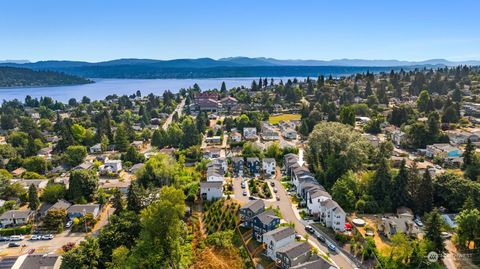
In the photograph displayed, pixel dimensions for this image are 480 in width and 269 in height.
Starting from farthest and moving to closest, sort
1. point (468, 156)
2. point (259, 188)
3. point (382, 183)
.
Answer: point (468, 156), point (259, 188), point (382, 183)

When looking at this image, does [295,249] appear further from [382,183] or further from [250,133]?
[250,133]

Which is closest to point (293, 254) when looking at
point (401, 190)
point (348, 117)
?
point (401, 190)

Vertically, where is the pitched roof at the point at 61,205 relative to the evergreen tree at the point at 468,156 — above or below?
below

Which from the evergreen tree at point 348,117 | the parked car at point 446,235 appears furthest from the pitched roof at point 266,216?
the evergreen tree at point 348,117

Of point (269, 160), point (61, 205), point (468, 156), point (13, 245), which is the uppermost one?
point (468, 156)

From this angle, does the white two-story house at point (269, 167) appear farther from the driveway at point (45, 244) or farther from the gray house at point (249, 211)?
the driveway at point (45, 244)

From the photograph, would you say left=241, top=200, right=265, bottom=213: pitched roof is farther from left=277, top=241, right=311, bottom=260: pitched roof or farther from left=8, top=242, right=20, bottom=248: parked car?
left=8, top=242, right=20, bottom=248: parked car
